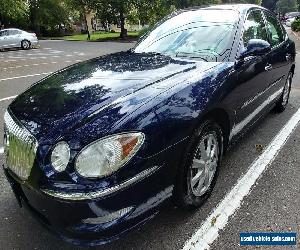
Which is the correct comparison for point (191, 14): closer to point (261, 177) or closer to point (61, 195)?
point (261, 177)

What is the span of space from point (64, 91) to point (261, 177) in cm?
205

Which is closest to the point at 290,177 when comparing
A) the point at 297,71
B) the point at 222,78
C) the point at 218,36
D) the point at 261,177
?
the point at 261,177

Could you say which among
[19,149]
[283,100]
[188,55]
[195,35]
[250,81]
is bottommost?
[283,100]

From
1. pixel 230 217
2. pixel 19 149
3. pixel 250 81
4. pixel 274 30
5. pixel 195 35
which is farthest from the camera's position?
pixel 274 30

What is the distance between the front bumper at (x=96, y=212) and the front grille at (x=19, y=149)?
13cm

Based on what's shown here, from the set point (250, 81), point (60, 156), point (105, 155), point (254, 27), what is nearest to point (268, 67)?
point (254, 27)

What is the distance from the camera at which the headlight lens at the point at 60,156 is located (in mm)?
2191

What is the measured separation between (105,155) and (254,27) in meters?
2.65

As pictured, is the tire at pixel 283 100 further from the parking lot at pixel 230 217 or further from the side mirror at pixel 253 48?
the side mirror at pixel 253 48

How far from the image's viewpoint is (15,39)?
22.1m

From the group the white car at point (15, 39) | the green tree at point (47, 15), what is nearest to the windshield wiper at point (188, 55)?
the white car at point (15, 39)

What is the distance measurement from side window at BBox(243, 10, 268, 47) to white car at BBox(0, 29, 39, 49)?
20.2 metres

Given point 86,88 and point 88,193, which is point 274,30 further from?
point 88,193

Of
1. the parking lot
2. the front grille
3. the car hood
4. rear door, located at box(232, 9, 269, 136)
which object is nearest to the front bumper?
A: the front grille
